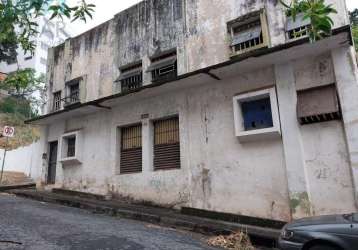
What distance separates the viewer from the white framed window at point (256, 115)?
8266mm

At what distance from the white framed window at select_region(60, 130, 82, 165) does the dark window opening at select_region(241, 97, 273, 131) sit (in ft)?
23.0

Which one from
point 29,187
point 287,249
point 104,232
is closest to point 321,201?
point 287,249

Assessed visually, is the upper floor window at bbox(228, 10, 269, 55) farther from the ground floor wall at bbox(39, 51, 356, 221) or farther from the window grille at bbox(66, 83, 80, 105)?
the window grille at bbox(66, 83, 80, 105)

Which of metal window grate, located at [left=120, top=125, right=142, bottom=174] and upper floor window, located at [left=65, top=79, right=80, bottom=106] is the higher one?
upper floor window, located at [left=65, top=79, right=80, bottom=106]

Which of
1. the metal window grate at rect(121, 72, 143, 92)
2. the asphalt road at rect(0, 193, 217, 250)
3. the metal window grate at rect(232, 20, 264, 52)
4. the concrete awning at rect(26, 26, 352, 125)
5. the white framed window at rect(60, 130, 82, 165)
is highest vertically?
the metal window grate at rect(232, 20, 264, 52)

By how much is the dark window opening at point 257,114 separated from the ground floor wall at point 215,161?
0.39 metres

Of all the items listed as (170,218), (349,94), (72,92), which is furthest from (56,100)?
(349,94)

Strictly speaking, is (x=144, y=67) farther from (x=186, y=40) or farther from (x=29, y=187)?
(x=29, y=187)

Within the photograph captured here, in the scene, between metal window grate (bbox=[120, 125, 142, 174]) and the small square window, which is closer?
metal window grate (bbox=[120, 125, 142, 174])

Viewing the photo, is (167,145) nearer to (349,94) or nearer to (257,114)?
(257,114)

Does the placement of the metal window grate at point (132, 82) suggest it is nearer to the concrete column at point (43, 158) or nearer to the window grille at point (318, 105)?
the concrete column at point (43, 158)

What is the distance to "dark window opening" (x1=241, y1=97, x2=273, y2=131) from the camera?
865 centimetres

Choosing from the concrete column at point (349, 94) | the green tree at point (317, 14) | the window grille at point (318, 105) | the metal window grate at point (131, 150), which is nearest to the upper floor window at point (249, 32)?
the window grille at point (318, 105)

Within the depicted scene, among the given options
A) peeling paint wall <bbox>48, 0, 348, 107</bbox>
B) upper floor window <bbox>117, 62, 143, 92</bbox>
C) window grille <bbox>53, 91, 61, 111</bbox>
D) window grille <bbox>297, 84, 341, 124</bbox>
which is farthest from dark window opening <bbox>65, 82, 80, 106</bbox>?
window grille <bbox>297, 84, 341, 124</bbox>
